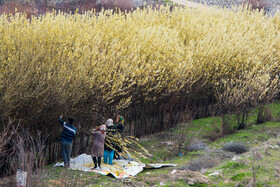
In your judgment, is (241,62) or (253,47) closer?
(241,62)

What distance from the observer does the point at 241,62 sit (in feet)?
60.4

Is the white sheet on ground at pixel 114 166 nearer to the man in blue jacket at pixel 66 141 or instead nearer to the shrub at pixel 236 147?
the man in blue jacket at pixel 66 141

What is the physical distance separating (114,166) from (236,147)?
4492 mm

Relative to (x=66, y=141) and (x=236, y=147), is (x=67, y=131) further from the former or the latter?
(x=236, y=147)

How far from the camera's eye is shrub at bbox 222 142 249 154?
1249 centimetres

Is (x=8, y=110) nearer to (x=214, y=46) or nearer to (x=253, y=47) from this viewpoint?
(x=214, y=46)

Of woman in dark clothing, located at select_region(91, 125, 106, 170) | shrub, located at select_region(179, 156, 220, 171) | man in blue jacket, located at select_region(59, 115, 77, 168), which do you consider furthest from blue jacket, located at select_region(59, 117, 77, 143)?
shrub, located at select_region(179, 156, 220, 171)

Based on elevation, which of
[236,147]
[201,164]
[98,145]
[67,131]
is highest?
[67,131]

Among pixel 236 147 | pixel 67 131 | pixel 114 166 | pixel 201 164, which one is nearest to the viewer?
pixel 67 131

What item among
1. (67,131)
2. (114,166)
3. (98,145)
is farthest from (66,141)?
(114,166)

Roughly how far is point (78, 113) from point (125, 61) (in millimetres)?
2703

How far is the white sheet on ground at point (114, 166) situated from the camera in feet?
31.7

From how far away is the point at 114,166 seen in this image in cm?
1020

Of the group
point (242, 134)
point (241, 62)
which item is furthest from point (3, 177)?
point (241, 62)
